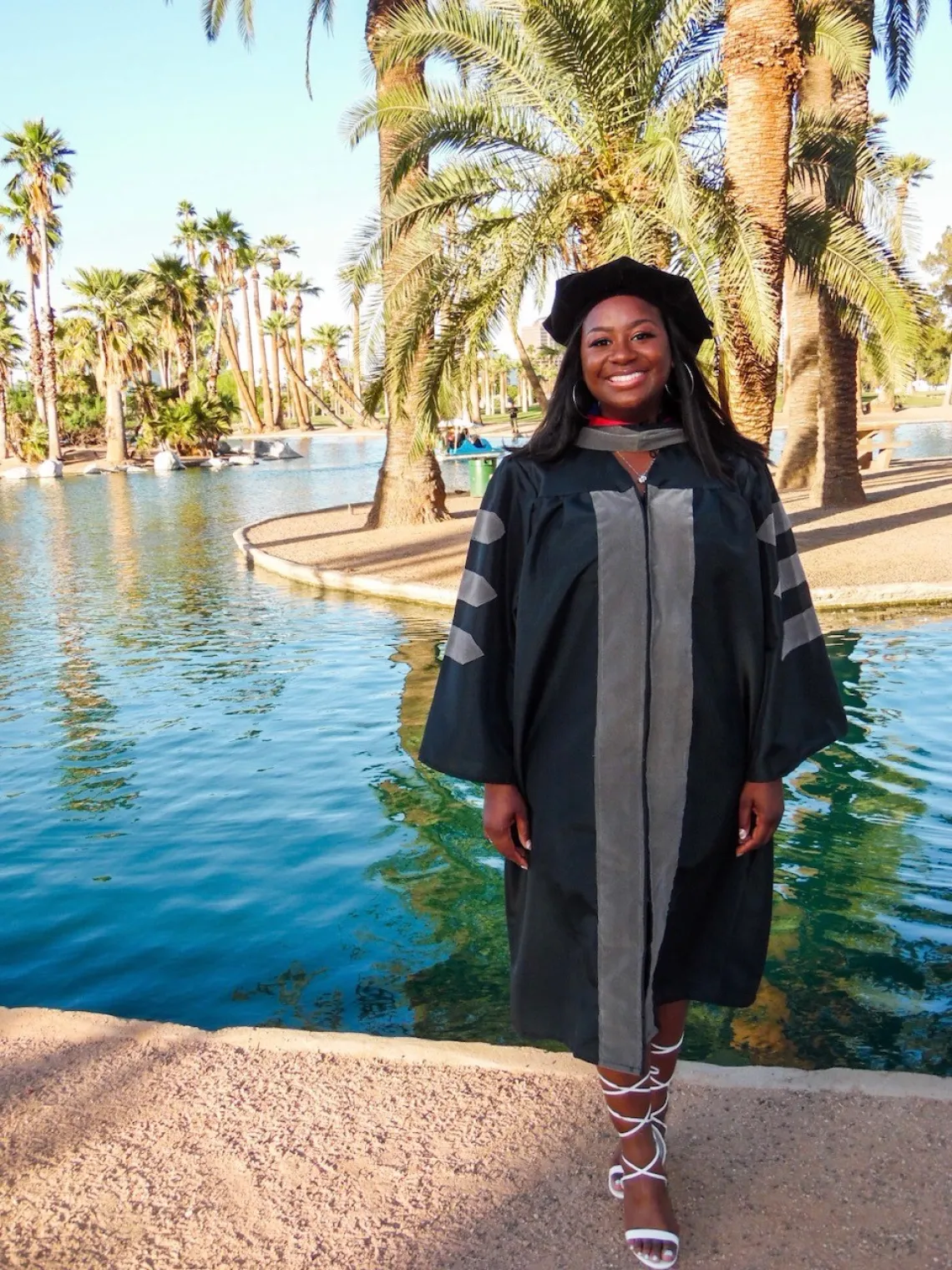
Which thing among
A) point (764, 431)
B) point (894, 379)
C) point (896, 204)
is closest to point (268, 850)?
point (764, 431)

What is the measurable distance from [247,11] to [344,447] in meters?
54.1

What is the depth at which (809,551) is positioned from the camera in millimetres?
14656

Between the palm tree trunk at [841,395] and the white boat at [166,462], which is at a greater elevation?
the palm tree trunk at [841,395]

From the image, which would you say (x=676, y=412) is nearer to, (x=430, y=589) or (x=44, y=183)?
(x=430, y=589)

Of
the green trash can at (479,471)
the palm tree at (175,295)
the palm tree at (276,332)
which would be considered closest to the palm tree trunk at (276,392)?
the palm tree at (276,332)

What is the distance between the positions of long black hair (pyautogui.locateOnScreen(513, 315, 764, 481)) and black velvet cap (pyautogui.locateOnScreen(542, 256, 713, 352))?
3 centimetres

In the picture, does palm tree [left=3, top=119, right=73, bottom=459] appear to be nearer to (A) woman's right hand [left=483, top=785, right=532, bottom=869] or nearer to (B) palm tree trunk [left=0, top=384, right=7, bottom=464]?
(B) palm tree trunk [left=0, top=384, right=7, bottom=464]

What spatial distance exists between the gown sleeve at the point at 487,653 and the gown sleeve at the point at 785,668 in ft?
1.74

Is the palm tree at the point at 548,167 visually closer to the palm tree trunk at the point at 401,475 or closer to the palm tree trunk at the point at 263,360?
the palm tree trunk at the point at 401,475

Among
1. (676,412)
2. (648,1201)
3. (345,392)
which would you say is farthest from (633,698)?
(345,392)

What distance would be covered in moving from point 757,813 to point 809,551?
484 inches

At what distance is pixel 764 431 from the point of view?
44.6 feet

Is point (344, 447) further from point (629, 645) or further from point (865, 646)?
point (629, 645)

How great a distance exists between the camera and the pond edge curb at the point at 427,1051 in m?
3.29
